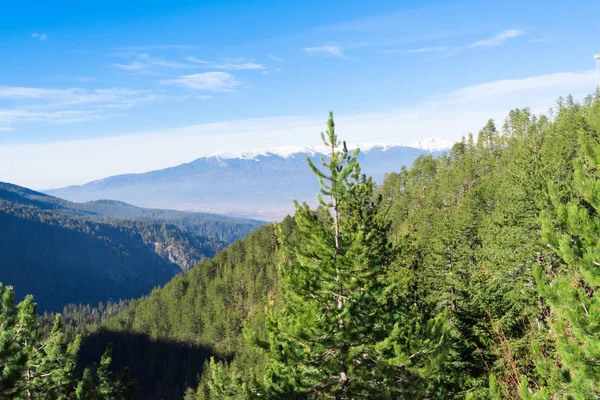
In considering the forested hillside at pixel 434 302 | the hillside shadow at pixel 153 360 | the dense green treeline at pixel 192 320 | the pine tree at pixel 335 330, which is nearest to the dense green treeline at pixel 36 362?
the forested hillside at pixel 434 302

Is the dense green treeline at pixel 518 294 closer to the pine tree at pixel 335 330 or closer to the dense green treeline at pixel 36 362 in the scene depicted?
the pine tree at pixel 335 330

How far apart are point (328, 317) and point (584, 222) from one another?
6.72m

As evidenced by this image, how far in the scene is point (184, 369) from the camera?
369 ft

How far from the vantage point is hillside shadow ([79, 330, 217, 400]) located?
109 m

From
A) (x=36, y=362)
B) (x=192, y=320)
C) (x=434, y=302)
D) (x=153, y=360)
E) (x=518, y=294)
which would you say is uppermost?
(x=518, y=294)

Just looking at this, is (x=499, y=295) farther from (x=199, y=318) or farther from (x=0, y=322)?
(x=199, y=318)

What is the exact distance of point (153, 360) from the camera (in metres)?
122

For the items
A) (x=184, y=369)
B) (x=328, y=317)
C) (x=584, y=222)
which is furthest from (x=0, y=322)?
(x=184, y=369)

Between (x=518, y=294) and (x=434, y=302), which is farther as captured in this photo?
(x=434, y=302)

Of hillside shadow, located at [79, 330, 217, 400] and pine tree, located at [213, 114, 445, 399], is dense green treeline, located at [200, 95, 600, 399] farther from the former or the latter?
hillside shadow, located at [79, 330, 217, 400]

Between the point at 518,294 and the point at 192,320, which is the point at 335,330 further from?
the point at 192,320

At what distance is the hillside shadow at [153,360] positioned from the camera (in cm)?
10918

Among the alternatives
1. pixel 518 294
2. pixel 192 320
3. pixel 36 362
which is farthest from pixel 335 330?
pixel 192 320

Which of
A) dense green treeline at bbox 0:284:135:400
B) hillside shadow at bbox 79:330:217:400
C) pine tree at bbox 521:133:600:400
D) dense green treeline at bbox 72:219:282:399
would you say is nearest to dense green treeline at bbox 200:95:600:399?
pine tree at bbox 521:133:600:400
